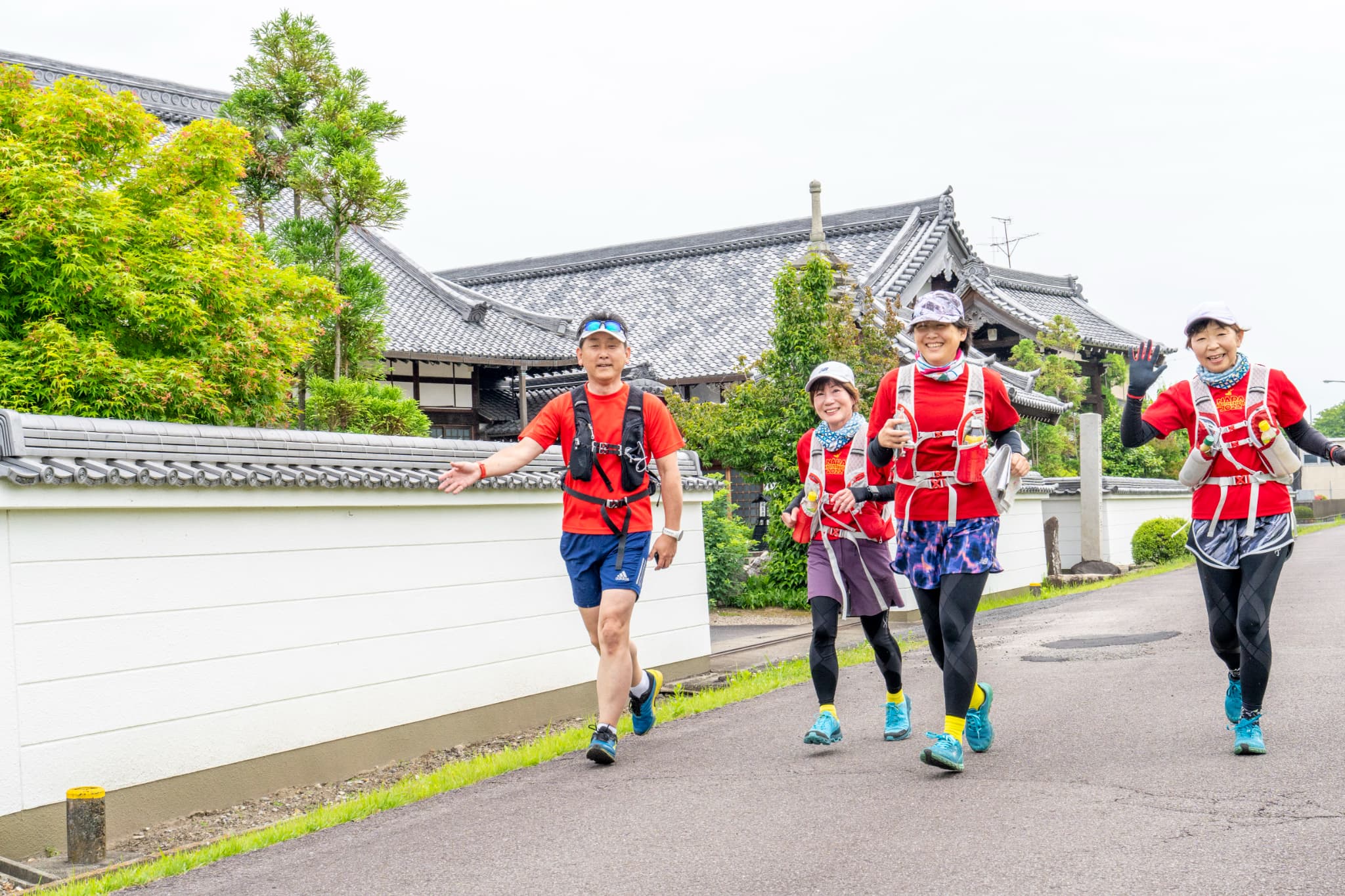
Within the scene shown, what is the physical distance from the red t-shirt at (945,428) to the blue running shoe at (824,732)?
1.20 meters

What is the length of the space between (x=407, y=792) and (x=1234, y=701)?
154 inches

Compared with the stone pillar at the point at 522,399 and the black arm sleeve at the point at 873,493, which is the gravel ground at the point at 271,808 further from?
the stone pillar at the point at 522,399

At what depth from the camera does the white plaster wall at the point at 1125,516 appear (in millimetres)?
25203

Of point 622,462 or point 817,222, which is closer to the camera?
point 622,462

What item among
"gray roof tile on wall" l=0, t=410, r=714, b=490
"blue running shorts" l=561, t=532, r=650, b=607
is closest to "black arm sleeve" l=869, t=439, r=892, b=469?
"blue running shorts" l=561, t=532, r=650, b=607

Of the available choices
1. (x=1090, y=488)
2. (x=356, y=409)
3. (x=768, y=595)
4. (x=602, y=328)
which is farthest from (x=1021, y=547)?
(x=602, y=328)

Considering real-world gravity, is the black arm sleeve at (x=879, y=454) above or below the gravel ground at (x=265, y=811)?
above

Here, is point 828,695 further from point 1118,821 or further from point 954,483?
point 1118,821

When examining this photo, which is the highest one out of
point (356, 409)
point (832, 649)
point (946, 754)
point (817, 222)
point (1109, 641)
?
point (817, 222)

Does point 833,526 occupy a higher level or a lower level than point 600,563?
higher

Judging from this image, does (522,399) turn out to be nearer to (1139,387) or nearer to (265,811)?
(265,811)

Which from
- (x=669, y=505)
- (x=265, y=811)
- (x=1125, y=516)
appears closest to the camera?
(x=265, y=811)

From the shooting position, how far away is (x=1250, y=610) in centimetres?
551

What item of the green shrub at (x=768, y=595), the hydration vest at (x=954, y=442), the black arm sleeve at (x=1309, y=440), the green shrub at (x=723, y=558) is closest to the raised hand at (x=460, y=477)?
the hydration vest at (x=954, y=442)
